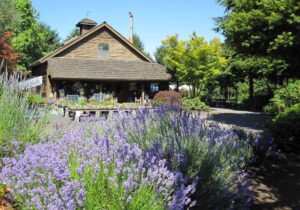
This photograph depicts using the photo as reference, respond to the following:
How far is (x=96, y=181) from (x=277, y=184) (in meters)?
3.66

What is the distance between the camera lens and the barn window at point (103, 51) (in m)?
33.2

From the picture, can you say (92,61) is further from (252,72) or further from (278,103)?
(278,103)

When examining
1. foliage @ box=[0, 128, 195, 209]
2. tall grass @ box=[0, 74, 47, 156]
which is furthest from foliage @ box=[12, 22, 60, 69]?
foliage @ box=[0, 128, 195, 209]

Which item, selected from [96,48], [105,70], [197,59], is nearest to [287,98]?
[197,59]

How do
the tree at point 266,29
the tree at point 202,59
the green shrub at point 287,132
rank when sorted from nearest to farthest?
the green shrub at point 287,132 < the tree at point 266,29 < the tree at point 202,59

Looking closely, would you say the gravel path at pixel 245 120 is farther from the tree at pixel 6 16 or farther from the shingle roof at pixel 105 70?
the tree at pixel 6 16

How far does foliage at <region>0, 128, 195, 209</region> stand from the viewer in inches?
111

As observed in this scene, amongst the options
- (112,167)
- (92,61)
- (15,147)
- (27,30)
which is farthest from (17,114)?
(27,30)

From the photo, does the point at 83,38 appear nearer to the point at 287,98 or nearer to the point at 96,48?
the point at 96,48

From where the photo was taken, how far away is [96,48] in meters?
33.1

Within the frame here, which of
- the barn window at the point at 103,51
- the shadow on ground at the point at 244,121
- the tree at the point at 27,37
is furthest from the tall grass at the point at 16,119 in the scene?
the tree at the point at 27,37

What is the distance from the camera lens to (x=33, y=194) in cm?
286

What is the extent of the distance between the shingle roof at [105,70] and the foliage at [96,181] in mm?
25526

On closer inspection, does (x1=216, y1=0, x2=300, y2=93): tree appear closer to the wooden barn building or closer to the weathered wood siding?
the wooden barn building
